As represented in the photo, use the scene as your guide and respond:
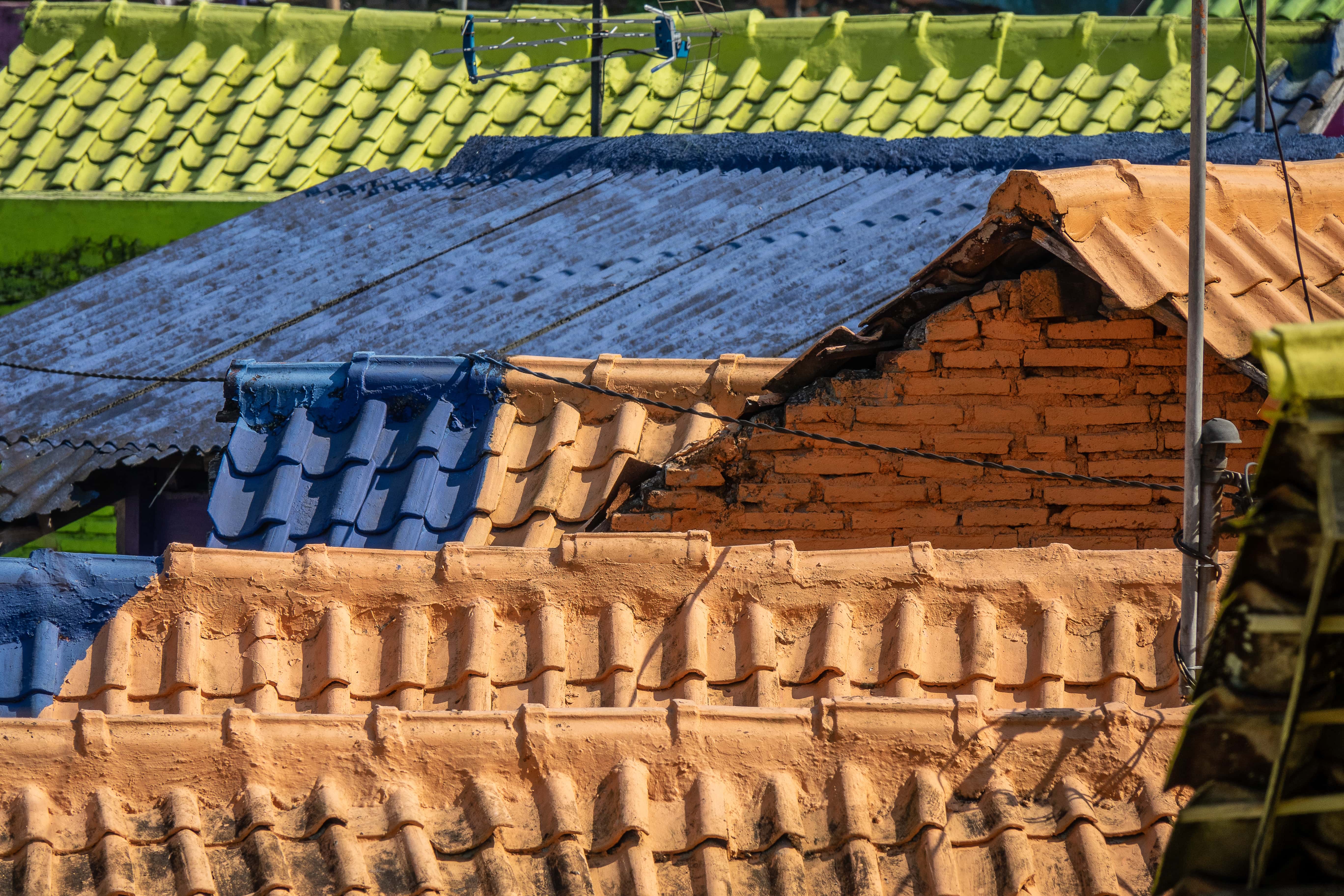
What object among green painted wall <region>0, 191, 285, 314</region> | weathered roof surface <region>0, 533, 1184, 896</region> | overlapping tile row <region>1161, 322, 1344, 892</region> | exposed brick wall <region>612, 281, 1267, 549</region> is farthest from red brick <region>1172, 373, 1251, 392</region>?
green painted wall <region>0, 191, 285, 314</region>

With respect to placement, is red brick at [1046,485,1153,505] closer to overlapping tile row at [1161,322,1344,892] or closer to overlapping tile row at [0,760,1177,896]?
overlapping tile row at [0,760,1177,896]

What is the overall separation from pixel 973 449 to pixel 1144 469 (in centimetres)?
56

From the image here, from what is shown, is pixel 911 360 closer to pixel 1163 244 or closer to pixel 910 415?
pixel 910 415

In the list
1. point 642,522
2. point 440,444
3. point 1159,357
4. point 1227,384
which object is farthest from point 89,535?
point 1227,384

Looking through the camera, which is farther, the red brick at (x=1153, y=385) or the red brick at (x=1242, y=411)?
the red brick at (x=1153, y=385)

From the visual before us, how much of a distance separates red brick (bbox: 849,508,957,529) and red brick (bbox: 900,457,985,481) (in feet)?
0.38

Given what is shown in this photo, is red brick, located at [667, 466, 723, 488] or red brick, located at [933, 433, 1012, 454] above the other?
red brick, located at [933, 433, 1012, 454]

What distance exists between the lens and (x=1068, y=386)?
5.52 m

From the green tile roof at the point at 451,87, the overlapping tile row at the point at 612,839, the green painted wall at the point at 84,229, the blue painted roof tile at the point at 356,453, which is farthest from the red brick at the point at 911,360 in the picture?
the green painted wall at the point at 84,229

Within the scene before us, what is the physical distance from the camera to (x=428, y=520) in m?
6.23

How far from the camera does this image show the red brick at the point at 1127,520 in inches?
219

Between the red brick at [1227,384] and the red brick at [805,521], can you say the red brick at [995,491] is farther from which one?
the red brick at [1227,384]

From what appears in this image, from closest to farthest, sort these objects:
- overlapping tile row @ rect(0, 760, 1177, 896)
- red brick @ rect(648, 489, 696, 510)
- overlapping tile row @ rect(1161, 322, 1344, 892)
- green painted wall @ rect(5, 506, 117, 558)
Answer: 1. overlapping tile row @ rect(1161, 322, 1344, 892)
2. overlapping tile row @ rect(0, 760, 1177, 896)
3. red brick @ rect(648, 489, 696, 510)
4. green painted wall @ rect(5, 506, 117, 558)

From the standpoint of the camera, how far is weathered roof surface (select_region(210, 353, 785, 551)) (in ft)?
20.3
